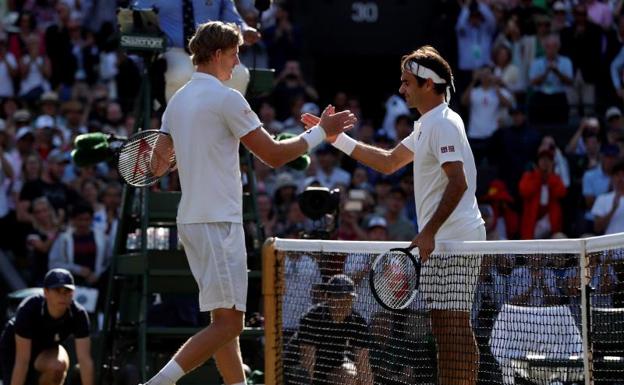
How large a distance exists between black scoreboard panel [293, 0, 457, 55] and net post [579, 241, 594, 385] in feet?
45.2

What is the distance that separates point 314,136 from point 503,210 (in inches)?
360

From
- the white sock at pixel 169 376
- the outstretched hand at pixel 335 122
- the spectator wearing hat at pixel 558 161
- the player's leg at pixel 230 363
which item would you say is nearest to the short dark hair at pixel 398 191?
the spectator wearing hat at pixel 558 161

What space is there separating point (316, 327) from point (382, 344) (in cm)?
77

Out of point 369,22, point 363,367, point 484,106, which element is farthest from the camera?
point 369,22

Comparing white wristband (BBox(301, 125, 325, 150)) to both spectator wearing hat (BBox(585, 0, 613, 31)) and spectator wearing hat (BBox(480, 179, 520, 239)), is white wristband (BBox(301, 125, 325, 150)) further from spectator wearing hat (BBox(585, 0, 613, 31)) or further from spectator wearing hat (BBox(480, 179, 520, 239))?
spectator wearing hat (BBox(585, 0, 613, 31))

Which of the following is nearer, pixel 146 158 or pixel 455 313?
pixel 455 313

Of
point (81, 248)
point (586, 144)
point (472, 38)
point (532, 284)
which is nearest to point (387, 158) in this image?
point (532, 284)

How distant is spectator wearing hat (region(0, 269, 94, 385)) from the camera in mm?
10852

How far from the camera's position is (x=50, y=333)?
1109 cm

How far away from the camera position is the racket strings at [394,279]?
24.4ft

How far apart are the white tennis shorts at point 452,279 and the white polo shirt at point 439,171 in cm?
7

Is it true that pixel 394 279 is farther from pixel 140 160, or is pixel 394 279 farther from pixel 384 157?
pixel 140 160

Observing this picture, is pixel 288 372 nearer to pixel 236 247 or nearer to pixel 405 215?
pixel 236 247

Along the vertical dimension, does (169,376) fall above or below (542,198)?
below
